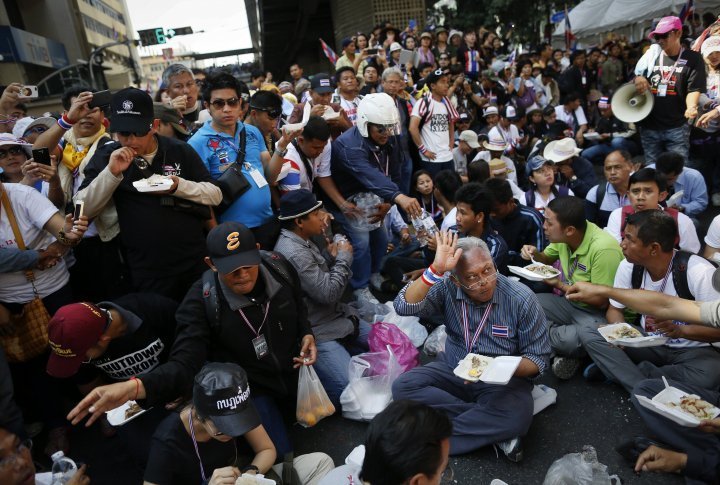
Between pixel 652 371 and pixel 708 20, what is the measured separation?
13938 mm

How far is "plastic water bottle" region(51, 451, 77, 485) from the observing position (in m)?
2.34

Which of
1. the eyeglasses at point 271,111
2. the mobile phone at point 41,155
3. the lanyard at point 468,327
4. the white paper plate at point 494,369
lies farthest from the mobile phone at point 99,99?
the white paper plate at point 494,369

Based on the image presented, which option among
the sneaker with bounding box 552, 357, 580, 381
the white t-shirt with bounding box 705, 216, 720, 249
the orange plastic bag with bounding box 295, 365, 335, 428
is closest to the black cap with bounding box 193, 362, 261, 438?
the orange plastic bag with bounding box 295, 365, 335, 428

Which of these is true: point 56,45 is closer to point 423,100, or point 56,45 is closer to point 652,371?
point 423,100

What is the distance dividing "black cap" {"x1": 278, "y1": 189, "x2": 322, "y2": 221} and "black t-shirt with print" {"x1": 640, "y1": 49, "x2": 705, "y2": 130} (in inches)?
194

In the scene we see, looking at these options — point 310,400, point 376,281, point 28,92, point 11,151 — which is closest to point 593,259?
point 376,281

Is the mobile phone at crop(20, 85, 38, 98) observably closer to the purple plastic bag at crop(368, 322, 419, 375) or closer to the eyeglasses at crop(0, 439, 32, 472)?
the eyeglasses at crop(0, 439, 32, 472)

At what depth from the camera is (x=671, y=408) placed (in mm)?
2527

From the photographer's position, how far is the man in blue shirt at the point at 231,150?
12.2 feet

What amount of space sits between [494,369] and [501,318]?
33 centimetres

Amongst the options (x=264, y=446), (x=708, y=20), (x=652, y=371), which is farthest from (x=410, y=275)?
(x=708, y=20)

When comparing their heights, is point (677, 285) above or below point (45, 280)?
below

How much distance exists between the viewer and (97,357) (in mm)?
2742

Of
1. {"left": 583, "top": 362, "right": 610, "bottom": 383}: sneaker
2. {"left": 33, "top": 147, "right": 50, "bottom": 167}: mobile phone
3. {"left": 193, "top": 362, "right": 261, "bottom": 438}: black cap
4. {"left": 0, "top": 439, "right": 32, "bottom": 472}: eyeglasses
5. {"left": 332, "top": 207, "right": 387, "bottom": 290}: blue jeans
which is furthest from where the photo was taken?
{"left": 332, "top": 207, "right": 387, "bottom": 290}: blue jeans
